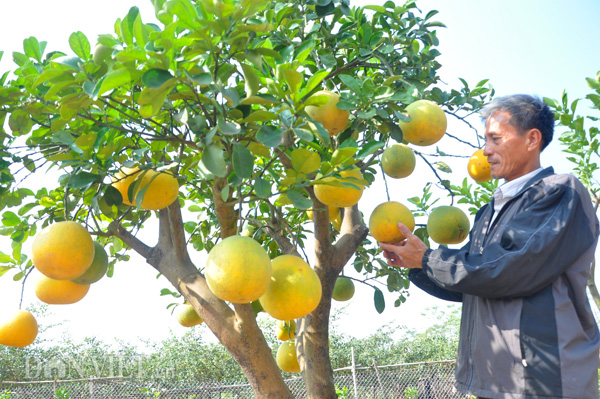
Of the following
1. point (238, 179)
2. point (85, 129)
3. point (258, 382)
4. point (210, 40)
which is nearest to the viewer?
point (210, 40)

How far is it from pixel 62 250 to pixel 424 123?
1.22m

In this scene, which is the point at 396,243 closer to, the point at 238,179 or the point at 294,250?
the point at 294,250

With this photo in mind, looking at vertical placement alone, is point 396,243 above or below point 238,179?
below

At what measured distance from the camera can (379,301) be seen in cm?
267

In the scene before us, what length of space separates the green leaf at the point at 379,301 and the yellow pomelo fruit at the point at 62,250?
1.55m

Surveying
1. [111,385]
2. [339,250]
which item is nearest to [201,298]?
[339,250]

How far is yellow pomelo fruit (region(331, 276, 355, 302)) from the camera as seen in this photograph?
2682 mm

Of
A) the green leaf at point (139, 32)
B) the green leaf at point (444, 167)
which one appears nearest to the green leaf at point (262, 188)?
the green leaf at point (139, 32)

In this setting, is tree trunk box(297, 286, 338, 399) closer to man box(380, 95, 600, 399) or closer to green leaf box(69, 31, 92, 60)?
man box(380, 95, 600, 399)

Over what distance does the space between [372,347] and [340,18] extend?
1361cm

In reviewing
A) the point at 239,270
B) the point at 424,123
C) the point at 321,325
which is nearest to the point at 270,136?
the point at 239,270

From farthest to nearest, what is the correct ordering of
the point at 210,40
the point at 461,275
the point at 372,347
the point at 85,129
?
the point at 372,347 < the point at 85,129 < the point at 461,275 < the point at 210,40

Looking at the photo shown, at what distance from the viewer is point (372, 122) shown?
177 centimetres

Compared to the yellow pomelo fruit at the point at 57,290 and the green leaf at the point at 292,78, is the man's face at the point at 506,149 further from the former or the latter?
the yellow pomelo fruit at the point at 57,290
